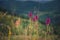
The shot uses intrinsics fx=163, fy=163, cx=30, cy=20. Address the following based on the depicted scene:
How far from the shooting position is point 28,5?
6.13ft

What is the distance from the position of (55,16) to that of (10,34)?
0.55 meters

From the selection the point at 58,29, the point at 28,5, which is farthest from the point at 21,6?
the point at 58,29

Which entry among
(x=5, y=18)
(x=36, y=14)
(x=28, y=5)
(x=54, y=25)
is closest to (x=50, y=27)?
(x=54, y=25)

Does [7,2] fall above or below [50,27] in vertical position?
above

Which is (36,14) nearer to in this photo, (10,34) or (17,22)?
(17,22)

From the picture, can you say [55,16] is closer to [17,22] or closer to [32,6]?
[32,6]

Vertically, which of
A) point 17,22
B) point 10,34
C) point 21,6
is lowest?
point 10,34

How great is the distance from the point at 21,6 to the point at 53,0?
374mm

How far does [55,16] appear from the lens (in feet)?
6.08

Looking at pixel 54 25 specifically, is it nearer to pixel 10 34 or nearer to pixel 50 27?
pixel 50 27

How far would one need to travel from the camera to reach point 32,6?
73.5 inches

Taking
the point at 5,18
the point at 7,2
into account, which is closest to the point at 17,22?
the point at 5,18

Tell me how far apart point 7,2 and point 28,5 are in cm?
24

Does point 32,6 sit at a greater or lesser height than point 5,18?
greater
